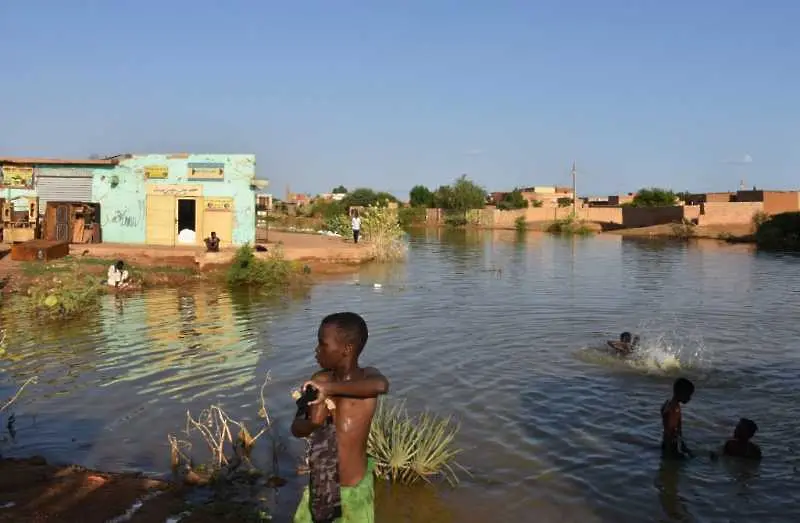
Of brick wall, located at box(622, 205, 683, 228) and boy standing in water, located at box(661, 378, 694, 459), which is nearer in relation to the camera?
boy standing in water, located at box(661, 378, 694, 459)

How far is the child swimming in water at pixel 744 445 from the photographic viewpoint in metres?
7.48

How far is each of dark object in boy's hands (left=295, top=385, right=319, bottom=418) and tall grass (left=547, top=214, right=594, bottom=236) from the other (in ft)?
204

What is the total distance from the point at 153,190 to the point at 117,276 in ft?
28.0

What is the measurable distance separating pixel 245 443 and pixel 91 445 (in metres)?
1.79

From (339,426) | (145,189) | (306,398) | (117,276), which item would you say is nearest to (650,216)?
(145,189)

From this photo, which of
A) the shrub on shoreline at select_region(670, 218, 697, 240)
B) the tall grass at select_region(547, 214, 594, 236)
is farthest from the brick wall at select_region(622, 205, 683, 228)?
the tall grass at select_region(547, 214, 594, 236)

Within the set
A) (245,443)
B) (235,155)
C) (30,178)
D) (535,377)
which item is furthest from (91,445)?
(30,178)

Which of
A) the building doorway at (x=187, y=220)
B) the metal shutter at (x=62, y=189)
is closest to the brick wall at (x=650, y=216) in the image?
the building doorway at (x=187, y=220)

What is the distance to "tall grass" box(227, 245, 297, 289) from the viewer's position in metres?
21.6

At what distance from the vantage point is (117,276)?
19.5 metres

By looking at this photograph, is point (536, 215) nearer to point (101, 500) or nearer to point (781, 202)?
point (781, 202)

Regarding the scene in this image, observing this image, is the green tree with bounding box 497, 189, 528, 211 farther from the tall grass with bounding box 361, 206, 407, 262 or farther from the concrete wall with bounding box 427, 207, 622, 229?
the tall grass with bounding box 361, 206, 407, 262

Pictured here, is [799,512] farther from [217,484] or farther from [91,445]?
[91,445]

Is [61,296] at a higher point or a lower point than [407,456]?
higher
